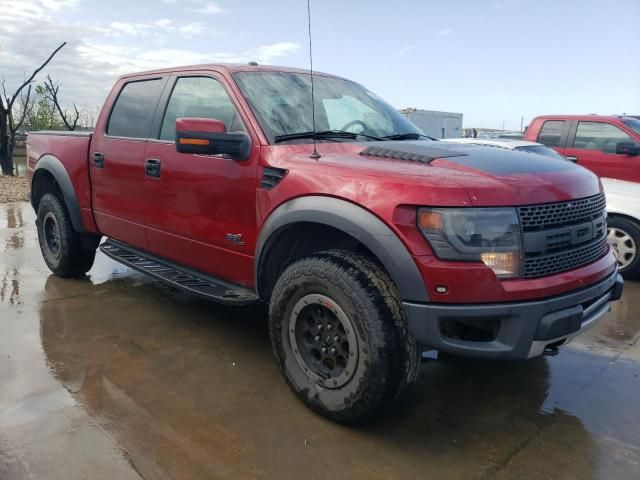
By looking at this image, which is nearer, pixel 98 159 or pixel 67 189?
pixel 98 159

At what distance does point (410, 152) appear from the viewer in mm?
2820

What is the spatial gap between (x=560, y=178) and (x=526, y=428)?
1.26 meters

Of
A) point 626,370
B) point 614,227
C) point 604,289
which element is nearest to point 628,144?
point 614,227

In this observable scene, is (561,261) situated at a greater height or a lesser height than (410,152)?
lesser

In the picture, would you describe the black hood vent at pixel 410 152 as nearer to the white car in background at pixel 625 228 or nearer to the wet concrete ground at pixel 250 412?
the wet concrete ground at pixel 250 412

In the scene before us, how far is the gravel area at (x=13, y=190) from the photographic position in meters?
10.2

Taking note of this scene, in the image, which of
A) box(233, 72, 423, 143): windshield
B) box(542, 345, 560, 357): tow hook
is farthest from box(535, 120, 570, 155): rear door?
box(542, 345, 560, 357): tow hook

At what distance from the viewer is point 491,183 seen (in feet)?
7.70

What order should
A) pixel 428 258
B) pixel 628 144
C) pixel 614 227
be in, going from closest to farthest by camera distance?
pixel 428 258
pixel 614 227
pixel 628 144

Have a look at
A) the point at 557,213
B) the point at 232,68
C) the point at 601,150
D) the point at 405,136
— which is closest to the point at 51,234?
the point at 232,68

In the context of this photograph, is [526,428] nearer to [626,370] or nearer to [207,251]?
[626,370]

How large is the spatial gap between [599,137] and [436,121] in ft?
55.6

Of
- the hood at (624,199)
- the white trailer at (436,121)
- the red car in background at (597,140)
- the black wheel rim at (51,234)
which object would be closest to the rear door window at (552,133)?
the red car in background at (597,140)

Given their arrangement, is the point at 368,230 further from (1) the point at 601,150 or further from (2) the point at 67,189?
(1) the point at 601,150
